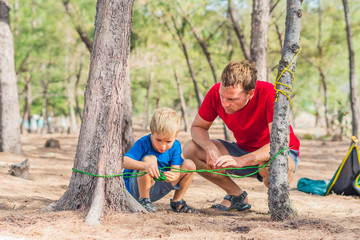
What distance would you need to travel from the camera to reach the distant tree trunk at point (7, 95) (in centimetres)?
773

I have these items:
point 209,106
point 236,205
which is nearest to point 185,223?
point 236,205

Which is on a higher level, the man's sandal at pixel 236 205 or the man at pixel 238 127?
the man at pixel 238 127

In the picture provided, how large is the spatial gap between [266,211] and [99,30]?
232cm

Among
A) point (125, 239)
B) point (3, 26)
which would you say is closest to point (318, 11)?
point (3, 26)

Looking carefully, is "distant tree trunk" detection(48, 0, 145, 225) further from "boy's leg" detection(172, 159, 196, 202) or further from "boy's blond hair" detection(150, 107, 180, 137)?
"boy's leg" detection(172, 159, 196, 202)

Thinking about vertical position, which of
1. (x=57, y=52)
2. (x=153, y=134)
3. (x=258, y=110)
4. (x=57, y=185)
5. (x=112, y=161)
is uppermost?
(x=57, y=52)

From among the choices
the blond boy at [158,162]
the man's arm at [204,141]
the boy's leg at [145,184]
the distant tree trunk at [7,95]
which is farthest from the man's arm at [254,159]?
the distant tree trunk at [7,95]

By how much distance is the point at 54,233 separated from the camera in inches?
94.3

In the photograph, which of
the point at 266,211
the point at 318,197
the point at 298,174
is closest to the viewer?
the point at 266,211

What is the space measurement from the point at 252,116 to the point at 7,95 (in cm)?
629

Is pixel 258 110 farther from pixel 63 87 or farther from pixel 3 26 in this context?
pixel 63 87

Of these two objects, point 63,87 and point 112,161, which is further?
point 63,87

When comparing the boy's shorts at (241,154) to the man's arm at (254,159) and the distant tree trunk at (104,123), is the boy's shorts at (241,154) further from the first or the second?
the distant tree trunk at (104,123)

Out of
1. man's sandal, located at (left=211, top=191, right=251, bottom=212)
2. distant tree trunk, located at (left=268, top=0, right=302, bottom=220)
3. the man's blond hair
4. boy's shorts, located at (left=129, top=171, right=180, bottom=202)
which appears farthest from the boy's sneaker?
the man's blond hair
